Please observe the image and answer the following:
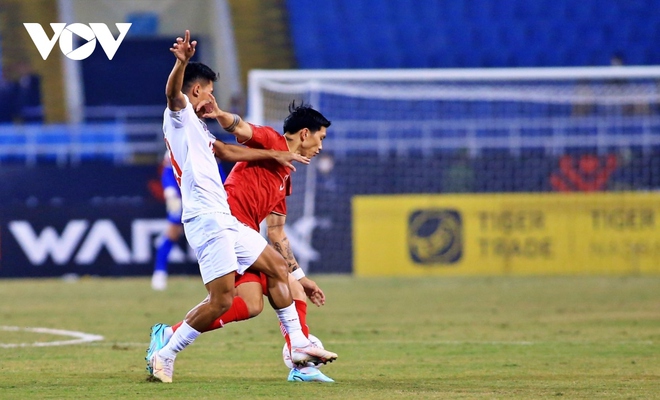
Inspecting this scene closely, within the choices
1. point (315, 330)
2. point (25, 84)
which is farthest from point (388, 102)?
point (315, 330)

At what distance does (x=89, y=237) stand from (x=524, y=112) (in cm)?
850

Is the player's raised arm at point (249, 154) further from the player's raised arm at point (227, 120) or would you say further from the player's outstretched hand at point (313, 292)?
the player's outstretched hand at point (313, 292)

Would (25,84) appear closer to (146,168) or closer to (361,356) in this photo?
(146,168)

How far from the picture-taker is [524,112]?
20.4 metres

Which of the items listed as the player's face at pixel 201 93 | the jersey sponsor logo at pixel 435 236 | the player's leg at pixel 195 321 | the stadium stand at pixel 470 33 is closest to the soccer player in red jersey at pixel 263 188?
the player's leg at pixel 195 321

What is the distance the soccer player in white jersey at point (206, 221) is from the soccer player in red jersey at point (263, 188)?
0.40 ft

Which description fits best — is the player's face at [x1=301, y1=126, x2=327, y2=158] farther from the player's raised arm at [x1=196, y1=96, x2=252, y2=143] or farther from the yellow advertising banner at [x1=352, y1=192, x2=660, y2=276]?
the yellow advertising banner at [x1=352, y1=192, x2=660, y2=276]

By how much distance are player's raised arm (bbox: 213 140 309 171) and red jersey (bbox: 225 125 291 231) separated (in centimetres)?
19

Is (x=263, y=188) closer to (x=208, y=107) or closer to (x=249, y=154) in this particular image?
(x=249, y=154)

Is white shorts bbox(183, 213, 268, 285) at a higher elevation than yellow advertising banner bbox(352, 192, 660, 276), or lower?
higher

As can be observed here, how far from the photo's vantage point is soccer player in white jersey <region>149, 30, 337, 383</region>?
20.5 feet

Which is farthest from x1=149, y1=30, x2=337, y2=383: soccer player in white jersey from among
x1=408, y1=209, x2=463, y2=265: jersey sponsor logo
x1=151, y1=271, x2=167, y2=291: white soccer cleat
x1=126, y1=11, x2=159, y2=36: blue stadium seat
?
x1=126, y1=11, x2=159, y2=36: blue stadium seat

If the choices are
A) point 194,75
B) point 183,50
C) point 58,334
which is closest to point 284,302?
point 194,75

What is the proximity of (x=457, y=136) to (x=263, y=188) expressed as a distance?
523 inches
